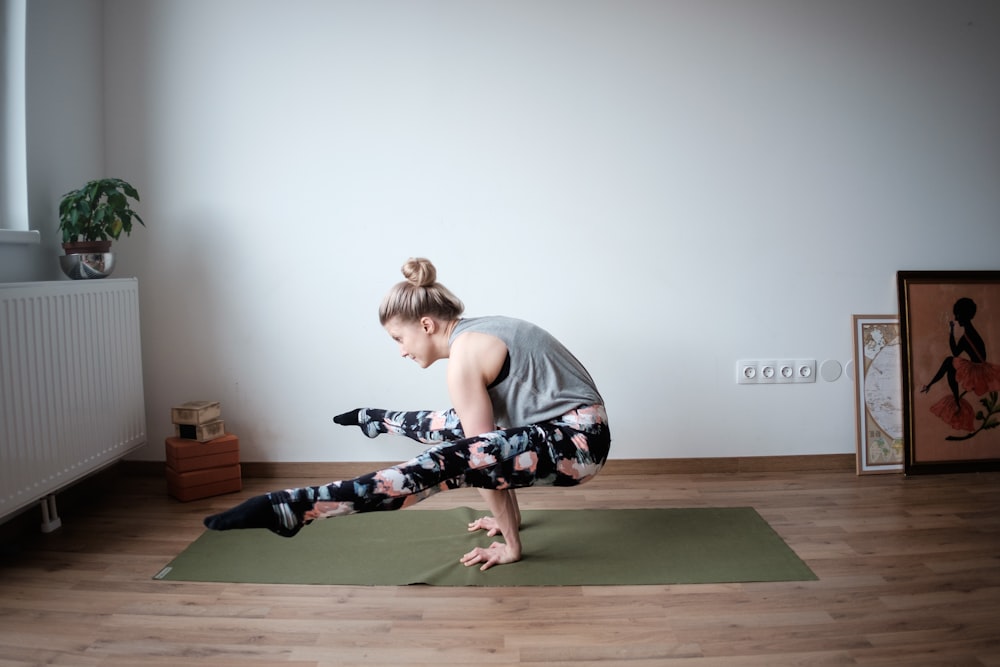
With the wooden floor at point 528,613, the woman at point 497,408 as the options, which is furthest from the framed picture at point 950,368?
the woman at point 497,408

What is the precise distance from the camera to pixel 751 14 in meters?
3.14

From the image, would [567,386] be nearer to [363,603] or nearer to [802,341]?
[363,603]

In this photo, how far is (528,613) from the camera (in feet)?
6.72

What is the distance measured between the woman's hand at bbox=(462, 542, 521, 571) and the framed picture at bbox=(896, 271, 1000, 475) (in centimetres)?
197

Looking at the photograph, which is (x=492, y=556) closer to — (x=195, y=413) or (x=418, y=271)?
(x=418, y=271)

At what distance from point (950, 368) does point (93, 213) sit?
3690 mm

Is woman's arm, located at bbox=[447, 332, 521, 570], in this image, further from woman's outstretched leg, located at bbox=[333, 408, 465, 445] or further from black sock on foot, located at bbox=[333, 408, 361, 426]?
black sock on foot, located at bbox=[333, 408, 361, 426]

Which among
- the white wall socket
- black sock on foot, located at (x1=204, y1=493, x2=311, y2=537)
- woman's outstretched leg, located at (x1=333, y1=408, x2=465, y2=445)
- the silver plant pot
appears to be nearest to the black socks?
woman's outstretched leg, located at (x1=333, y1=408, x2=465, y2=445)

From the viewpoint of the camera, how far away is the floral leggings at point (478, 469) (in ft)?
6.29

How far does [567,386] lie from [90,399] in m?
1.84

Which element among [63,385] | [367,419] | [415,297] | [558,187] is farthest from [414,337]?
[63,385]

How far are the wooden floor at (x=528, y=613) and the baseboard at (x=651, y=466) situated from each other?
58 cm

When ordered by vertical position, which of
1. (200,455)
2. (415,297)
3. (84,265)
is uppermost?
(84,265)

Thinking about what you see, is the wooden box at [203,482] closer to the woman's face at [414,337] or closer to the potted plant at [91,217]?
the potted plant at [91,217]
